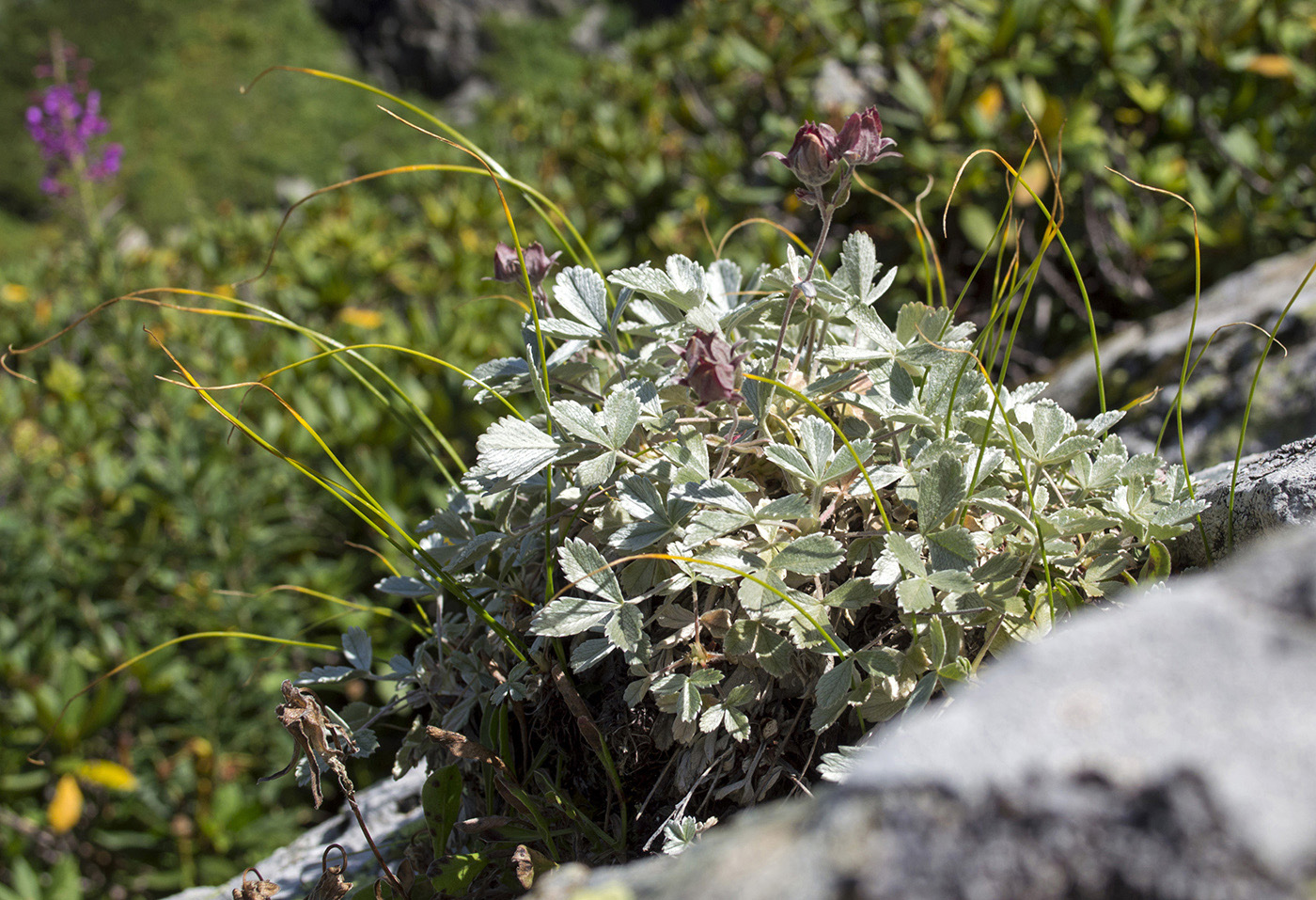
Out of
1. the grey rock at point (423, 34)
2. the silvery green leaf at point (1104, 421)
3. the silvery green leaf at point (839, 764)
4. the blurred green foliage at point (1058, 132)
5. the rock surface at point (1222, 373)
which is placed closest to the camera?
the silvery green leaf at point (839, 764)

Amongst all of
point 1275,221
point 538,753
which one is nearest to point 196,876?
point 538,753

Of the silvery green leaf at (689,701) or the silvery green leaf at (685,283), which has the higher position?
the silvery green leaf at (685,283)

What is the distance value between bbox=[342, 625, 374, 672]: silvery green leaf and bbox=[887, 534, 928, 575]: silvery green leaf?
27.9 inches

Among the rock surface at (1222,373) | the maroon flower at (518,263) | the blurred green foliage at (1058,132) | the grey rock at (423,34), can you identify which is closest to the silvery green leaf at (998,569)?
the maroon flower at (518,263)

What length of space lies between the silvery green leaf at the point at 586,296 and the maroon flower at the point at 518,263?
0.08 ft

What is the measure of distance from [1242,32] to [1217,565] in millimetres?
2895

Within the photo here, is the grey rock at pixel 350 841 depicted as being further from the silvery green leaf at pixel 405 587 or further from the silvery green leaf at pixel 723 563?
the silvery green leaf at pixel 723 563

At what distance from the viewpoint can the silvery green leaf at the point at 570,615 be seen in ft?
2.85

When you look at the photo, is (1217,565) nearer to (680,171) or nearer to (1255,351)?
(1255,351)

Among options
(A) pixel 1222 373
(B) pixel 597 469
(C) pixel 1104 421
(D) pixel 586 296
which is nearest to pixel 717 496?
(B) pixel 597 469

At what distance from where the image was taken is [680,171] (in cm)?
393

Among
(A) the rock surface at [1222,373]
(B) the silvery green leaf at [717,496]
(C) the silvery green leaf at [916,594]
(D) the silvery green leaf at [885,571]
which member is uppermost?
(B) the silvery green leaf at [717,496]

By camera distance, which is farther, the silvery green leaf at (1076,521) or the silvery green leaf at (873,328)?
the silvery green leaf at (873,328)

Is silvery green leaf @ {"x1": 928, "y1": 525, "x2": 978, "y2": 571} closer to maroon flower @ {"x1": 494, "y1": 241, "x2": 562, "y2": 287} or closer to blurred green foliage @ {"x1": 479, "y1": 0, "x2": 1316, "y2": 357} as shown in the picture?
maroon flower @ {"x1": 494, "y1": 241, "x2": 562, "y2": 287}
